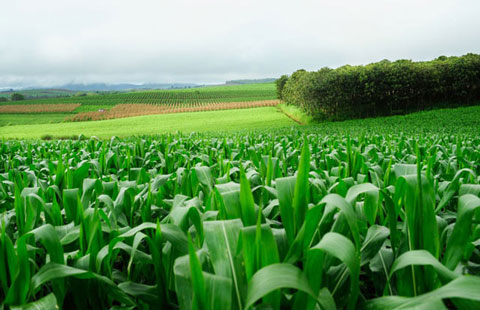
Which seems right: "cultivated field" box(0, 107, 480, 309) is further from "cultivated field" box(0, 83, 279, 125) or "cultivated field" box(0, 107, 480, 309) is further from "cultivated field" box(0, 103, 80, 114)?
"cultivated field" box(0, 103, 80, 114)

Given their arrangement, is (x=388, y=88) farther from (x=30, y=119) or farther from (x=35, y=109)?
(x=35, y=109)

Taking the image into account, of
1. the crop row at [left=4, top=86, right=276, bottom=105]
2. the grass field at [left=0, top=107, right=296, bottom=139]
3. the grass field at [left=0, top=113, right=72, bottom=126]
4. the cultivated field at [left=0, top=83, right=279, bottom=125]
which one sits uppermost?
the crop row at [left=4, top=86, right=276, bottom=105]

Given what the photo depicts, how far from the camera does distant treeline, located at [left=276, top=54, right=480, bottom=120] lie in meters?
45.4

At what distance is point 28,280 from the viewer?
43.1 inches

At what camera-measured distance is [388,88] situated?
4591 centimetres

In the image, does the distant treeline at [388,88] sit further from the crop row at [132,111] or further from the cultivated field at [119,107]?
the cultivated field at [119,107]

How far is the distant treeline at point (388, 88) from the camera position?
45.4 meters

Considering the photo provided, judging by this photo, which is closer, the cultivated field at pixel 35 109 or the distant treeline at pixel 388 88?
the distant treeline at pixel 388 88

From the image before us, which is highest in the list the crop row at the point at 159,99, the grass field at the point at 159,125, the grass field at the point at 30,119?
the crop row at the point at 159,99

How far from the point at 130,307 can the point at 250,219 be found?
0.58 meters

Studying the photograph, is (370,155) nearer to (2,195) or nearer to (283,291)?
(283,291)

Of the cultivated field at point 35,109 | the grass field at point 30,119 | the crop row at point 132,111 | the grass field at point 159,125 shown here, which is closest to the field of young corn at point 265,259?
the grass field at point 159,125

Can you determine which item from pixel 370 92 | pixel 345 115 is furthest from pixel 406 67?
pixel 345 115

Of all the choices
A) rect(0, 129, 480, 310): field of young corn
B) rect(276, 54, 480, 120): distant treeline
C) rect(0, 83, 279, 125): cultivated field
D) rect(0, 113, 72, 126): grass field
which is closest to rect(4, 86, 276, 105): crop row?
rect(0, 83, 279, 125): cultivated field
